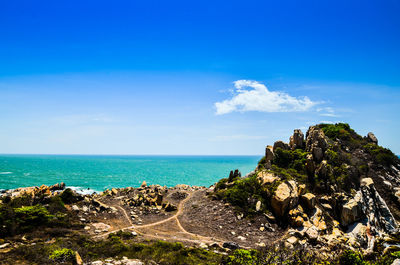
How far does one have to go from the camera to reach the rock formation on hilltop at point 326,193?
21.0 m

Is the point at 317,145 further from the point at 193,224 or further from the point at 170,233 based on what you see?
the point at 170,233

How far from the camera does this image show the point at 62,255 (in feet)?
37.6

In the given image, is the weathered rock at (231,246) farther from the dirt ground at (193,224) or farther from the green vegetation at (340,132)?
the green vegetation at (340,132)

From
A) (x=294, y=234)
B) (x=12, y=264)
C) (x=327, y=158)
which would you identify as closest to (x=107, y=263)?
(x=12, y=264)

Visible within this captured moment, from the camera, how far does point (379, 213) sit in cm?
2403

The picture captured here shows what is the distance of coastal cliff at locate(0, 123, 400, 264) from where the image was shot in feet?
42.6

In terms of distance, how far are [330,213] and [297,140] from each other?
13839 mm

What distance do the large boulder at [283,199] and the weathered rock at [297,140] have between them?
12.4 m

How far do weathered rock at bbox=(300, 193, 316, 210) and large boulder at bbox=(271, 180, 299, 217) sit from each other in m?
0.75

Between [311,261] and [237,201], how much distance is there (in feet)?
49.4

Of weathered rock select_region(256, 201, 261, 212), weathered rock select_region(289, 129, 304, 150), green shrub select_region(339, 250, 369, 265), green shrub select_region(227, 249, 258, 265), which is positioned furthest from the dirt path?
weathered rock select_region(289, 129, 304, 150)

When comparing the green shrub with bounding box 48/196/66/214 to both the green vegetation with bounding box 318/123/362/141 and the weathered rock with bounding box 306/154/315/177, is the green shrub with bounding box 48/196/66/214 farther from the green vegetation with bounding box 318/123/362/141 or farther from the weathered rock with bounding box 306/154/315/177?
the green vegetation with bounding box 318/123/362/141

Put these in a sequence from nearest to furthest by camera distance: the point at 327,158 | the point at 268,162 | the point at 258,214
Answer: the point at 258,214
the point at 327,158
the point at 268,162

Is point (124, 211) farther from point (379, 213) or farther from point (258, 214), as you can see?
point (379, 213)
